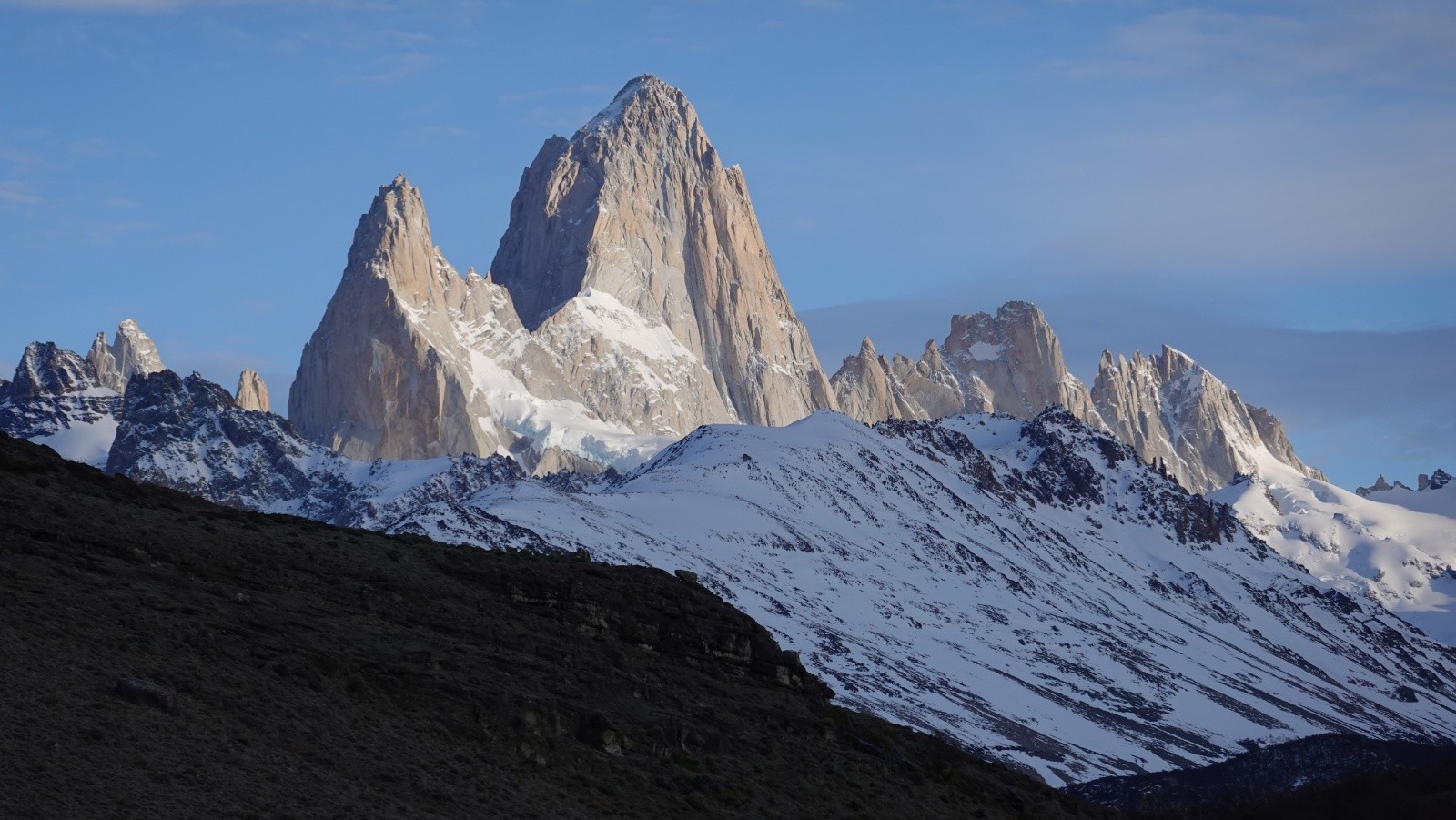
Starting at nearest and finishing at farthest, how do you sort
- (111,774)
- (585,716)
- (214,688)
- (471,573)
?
(111,774) → (214,688) → (585,716) → (471,573)

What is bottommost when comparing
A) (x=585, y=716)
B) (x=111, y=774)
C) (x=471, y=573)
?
(x=111, y=774)

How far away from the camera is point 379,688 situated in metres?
48.1

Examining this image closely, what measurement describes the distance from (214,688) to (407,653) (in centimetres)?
823

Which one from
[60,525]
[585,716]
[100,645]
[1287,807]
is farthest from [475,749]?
[1287,807]

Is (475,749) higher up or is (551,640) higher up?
(551,640)

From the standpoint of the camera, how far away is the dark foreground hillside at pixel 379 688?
3997 centimetres

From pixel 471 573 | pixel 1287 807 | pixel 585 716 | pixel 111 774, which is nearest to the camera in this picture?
pixel 111 774

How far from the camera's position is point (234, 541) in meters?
58.6

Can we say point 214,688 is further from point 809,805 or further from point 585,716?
point 809,805

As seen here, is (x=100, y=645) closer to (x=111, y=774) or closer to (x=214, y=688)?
(x=214, y=688)

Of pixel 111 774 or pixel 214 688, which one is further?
pixel 214 688

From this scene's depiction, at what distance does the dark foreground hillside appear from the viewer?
40.0 m

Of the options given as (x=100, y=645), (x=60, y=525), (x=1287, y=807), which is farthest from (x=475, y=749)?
(x=1287, y=807)

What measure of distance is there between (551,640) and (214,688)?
1564 cm
